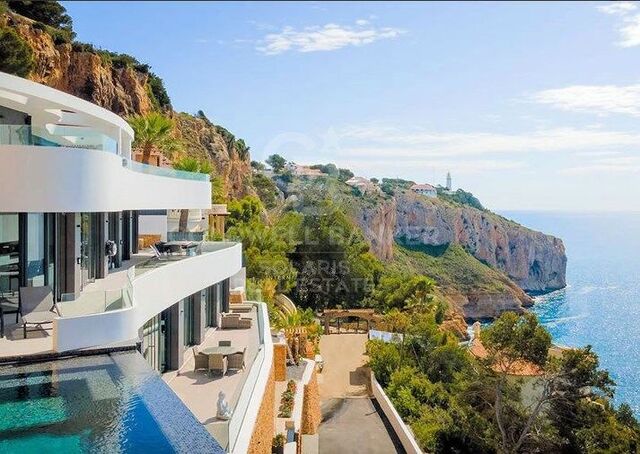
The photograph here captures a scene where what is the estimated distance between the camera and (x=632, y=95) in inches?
1294

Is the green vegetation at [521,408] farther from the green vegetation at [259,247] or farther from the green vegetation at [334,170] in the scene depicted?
the green vegetation at [334,170]

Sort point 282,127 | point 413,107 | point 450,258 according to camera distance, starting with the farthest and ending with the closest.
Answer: point 450,258 < point 282,127 < point 413,107

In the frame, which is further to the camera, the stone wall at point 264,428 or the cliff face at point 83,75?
the cliff face at point 83,75

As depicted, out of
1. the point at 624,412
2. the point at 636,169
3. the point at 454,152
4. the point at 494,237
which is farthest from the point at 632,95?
the point at 494,237

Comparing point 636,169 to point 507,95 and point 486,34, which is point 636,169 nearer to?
point 507,95

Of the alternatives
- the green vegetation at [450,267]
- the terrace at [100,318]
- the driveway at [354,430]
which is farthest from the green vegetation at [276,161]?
the terrace at [100,318]

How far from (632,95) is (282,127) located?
4081 centimetres

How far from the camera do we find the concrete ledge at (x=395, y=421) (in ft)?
61.6

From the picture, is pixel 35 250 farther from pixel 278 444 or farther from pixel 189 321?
pixel 278 444

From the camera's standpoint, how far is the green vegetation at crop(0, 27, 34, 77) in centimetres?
3238

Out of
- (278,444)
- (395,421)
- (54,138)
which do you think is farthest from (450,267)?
(54,138)

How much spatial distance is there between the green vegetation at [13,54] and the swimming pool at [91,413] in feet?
97.2

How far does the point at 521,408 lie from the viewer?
2405cm

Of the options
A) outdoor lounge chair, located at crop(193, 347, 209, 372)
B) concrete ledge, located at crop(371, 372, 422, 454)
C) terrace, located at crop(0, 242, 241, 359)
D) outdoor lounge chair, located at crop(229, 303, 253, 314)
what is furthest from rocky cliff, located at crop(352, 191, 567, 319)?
terrace, located at crop(0, 242, 241, 359)
